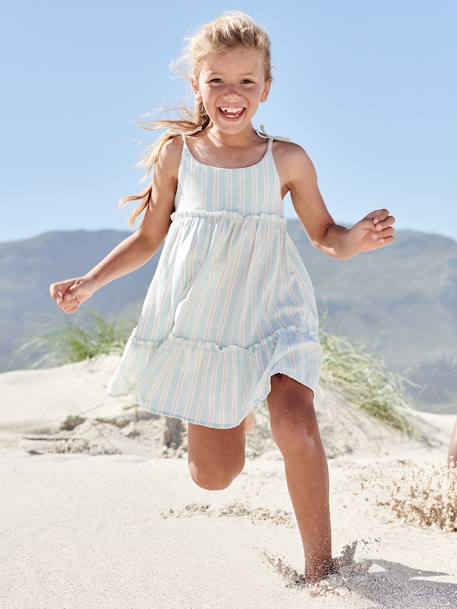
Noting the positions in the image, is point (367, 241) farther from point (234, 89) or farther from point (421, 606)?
point (421, 606)

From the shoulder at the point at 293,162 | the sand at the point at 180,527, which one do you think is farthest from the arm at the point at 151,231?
the sand at the point at 180,527

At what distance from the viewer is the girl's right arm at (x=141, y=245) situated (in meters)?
3.23

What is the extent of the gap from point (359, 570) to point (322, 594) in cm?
22

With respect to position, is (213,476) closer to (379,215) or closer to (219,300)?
(219,300)

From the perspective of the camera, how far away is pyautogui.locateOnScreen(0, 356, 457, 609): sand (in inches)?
103

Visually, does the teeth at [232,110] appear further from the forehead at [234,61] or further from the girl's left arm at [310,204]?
the girl's left arm at [310,204]

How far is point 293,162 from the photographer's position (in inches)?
123

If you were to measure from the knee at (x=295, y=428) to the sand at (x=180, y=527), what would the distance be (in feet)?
1.20

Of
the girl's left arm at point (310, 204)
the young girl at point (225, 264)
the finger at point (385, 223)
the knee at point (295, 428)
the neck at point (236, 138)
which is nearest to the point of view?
the knee at point (295, 428)

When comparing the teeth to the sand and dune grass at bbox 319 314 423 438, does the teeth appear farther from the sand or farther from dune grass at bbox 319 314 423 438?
dune grass at bbox 319 314 423 438

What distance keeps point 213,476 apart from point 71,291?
0.87 metres

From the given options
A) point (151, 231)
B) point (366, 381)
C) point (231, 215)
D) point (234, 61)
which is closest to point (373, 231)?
point (231, 215)

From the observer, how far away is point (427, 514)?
3469 millimetres

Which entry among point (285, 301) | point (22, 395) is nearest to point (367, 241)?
point (285, 301)
